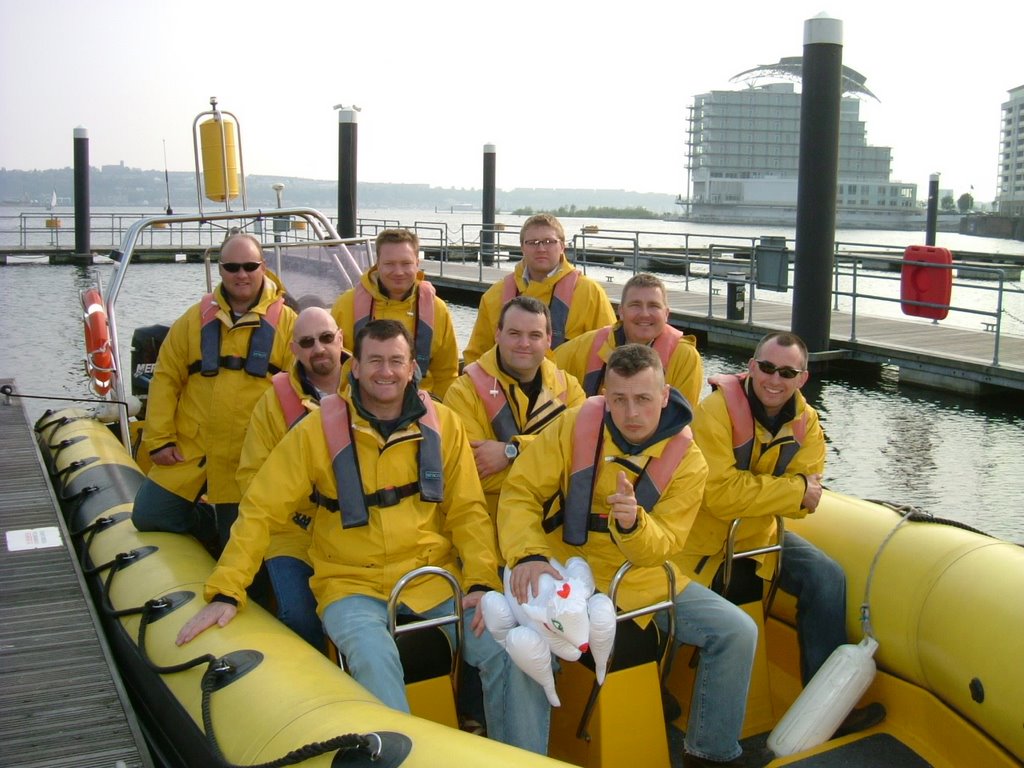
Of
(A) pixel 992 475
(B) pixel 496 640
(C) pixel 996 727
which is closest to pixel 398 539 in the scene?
(B) pixel 496 640

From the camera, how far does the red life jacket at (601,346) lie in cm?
411

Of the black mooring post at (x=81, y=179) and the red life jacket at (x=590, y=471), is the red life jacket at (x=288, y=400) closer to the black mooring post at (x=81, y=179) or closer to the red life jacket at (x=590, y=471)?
the red life jacket at (x=590, y=471)

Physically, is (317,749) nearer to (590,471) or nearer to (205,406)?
(590,471)

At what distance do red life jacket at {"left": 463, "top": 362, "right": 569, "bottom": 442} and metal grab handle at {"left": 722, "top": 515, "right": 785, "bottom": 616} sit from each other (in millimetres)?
743

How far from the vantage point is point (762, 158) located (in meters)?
88.1

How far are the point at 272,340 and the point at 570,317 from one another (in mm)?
1555

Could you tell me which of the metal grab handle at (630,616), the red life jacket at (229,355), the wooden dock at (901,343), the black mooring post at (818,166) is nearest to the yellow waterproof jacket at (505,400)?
the metal grab handle at (630,616)

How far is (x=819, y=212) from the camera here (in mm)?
10445

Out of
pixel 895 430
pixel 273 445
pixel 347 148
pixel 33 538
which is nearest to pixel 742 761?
pixel 273 445

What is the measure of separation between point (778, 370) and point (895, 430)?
640 centimetres

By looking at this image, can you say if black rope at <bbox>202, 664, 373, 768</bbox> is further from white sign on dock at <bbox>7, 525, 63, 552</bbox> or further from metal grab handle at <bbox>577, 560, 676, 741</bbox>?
white sign on dock at <bbox>7, 525, 63, 552</bbox>

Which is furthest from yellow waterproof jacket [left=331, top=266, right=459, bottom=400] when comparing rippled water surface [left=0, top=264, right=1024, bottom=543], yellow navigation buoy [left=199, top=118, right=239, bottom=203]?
rippled water surface [left=0, top=264, right=1024, bottom=543]

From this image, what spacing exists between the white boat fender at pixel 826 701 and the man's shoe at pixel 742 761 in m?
0.14

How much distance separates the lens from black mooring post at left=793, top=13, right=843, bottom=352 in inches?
400
